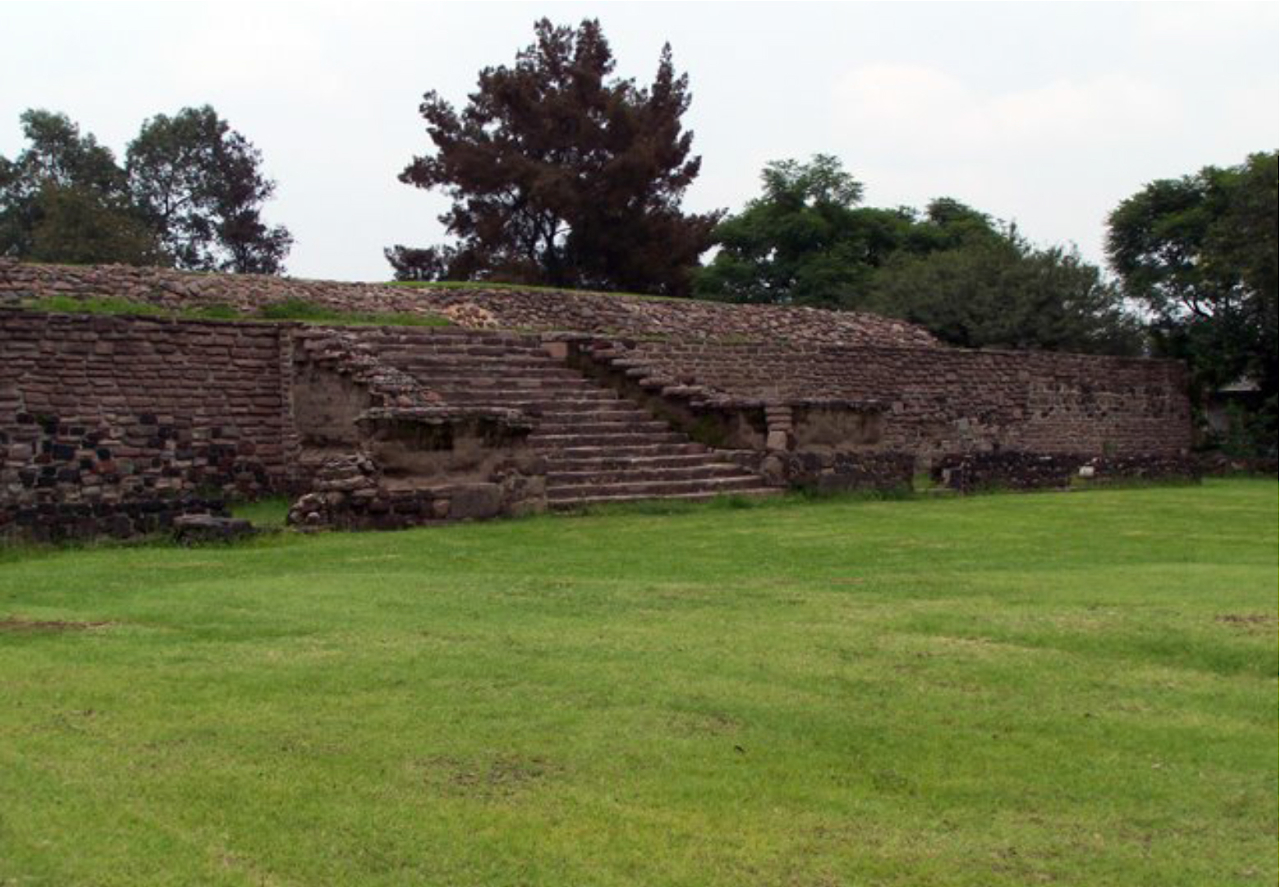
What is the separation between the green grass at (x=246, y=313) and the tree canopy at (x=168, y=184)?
2602cm

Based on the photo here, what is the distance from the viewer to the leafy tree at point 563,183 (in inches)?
1626

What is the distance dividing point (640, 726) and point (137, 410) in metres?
11.6

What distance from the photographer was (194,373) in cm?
1600

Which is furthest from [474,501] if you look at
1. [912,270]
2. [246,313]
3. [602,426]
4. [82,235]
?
[82,235]

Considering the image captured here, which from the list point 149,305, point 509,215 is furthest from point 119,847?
point 509,215

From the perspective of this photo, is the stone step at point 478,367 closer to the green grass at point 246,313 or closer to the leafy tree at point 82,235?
the green grass at point 246,313

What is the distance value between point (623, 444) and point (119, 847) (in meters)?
12.6

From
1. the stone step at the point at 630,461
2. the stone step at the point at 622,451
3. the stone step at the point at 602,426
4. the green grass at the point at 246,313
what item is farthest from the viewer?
the green grass at the point at 246,313

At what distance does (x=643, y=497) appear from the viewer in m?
15.0

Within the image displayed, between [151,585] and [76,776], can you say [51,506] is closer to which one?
[151,585]

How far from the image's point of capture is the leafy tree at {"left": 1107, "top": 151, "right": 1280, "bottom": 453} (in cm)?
2919

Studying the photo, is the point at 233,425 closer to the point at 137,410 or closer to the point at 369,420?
the point at 137,410

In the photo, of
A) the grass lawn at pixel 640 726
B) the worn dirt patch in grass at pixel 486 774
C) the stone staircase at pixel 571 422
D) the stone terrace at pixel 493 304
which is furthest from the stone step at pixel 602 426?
the worn dirt patch in grass at pixel 486 774

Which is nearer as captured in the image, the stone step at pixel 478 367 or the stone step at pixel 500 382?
the stone step at pixel 500 382
